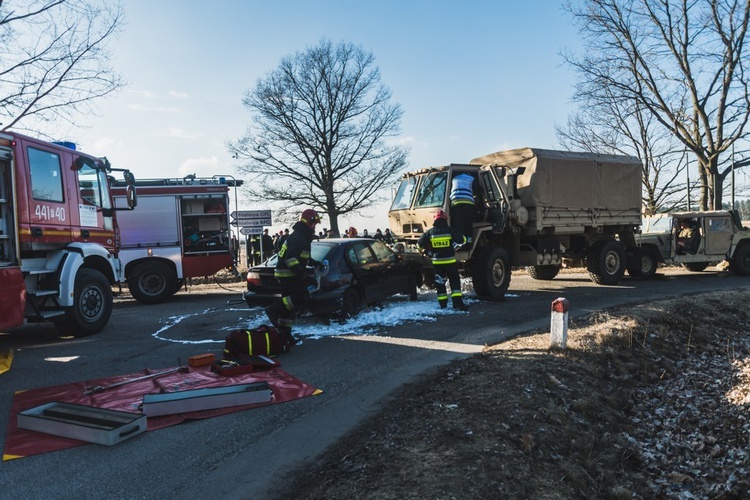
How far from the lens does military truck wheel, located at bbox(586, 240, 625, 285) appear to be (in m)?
13.2

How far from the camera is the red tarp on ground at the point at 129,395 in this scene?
13.2 feet

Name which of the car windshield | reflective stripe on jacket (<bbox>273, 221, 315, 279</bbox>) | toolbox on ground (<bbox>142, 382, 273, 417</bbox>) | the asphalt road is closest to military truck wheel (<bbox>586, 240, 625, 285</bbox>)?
the asphalt road

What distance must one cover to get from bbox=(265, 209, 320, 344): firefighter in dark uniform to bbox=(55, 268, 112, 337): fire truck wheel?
3.17 m

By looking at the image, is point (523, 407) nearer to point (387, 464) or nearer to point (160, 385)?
point (387, 464)

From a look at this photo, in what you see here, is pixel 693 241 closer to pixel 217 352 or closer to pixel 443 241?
pixel 443 241

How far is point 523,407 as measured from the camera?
465 centimetres

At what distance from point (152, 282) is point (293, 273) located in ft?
23.7

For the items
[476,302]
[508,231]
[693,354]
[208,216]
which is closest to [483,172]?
[508,231]

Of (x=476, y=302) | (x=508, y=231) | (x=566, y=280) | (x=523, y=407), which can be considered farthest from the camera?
(x=566, y=280)

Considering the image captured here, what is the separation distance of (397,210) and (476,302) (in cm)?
269

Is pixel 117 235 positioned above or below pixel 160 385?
above

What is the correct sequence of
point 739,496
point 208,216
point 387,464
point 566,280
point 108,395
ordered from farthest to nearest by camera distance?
point 566,280
point 208,216
point 108,395
point 739,496
point 387,464

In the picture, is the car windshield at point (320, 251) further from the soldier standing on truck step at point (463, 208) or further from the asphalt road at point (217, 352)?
the soldier standing on truck step at point (463, 208)

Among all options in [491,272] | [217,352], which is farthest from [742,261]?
[217,352]
